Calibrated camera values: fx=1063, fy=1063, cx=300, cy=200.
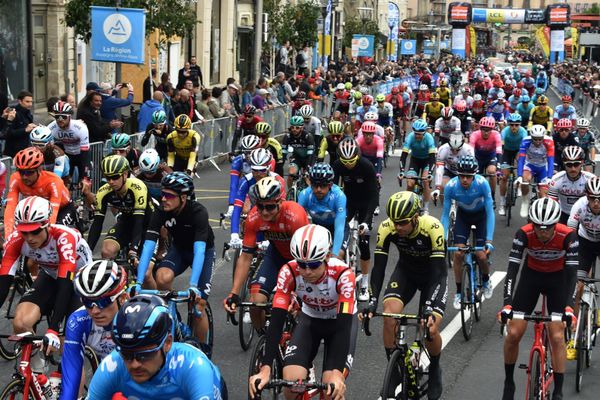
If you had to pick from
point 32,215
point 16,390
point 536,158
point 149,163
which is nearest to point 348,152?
point 149,163

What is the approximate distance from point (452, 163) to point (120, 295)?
1093cm

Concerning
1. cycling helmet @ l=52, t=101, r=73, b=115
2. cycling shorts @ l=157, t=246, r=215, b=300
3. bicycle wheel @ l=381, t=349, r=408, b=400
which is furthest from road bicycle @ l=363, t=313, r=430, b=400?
cycling helmet @ l=52, t=101, r=73, b=115

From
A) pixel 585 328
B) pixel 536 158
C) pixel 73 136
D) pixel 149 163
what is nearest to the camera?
pixel 585 328

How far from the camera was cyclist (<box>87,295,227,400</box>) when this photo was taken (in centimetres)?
477

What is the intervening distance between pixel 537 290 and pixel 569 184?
5060 millimetres

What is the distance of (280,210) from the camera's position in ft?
30.9

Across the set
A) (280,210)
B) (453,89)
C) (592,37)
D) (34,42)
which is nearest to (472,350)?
(280,210)

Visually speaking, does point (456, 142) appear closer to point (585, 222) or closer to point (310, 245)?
point (585, 222)

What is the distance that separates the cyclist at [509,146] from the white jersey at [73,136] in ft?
24.7

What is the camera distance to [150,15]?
25578 mm

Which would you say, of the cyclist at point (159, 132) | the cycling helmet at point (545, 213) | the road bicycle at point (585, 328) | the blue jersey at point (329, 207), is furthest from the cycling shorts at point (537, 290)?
the cyclist at point (159, 132)

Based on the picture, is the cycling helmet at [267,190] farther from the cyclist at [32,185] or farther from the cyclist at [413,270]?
the cyclist at [32,185]

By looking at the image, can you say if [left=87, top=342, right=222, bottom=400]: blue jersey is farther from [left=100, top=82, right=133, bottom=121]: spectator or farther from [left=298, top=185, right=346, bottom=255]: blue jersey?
[left=100, top=82, right=133, bottom=121]: spectator

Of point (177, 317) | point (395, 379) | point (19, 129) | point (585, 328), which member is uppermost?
point (19, 129)
